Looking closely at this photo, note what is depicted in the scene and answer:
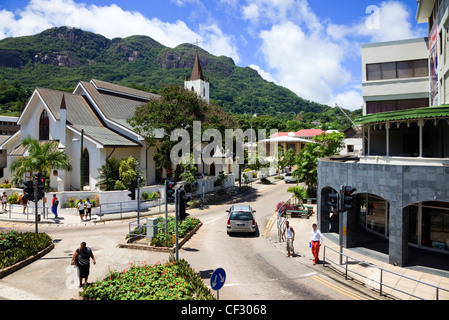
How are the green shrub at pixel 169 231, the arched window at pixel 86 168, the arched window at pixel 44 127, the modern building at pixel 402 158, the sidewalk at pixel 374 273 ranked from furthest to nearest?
the arched window at pixel 44 127 → the arched window at pixel 86 168 → the green shrub at pixel 169 231 → the modern building at pixel 402 158 → the sidewalk at pixel 374 273

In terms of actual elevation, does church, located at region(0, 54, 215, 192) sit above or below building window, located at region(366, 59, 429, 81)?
below

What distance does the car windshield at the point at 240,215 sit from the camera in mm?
A: 18094

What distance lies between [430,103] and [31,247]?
26.2 metres

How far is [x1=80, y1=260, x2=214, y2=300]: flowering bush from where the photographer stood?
8.70 metres

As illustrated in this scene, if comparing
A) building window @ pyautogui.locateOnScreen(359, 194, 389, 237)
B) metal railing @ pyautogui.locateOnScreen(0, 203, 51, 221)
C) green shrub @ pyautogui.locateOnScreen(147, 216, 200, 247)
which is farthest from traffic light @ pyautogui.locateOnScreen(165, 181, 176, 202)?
metal railing @ pyautogui.locateOnScreen(0, 203, 51, 221)

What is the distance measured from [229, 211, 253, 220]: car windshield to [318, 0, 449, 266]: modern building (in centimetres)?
422

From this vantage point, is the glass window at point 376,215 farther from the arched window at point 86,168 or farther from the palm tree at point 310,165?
the arched window at point 86,168

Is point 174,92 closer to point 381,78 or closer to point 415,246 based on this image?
point 381,78

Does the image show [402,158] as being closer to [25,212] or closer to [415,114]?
[415,114]

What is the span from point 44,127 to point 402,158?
34.9 meters

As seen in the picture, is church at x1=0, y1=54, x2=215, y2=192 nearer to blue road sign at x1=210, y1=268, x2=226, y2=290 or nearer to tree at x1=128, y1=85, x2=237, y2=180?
tree at x1=128, y1=85, x2=237, y2=180

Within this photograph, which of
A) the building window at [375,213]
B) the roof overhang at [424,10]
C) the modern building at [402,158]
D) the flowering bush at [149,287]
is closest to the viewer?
the flowering bush at [149,287]

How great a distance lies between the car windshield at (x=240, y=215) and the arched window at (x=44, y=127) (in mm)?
26042

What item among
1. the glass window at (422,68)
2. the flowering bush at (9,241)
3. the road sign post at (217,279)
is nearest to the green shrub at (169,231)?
the flowering bush at (9,241)
